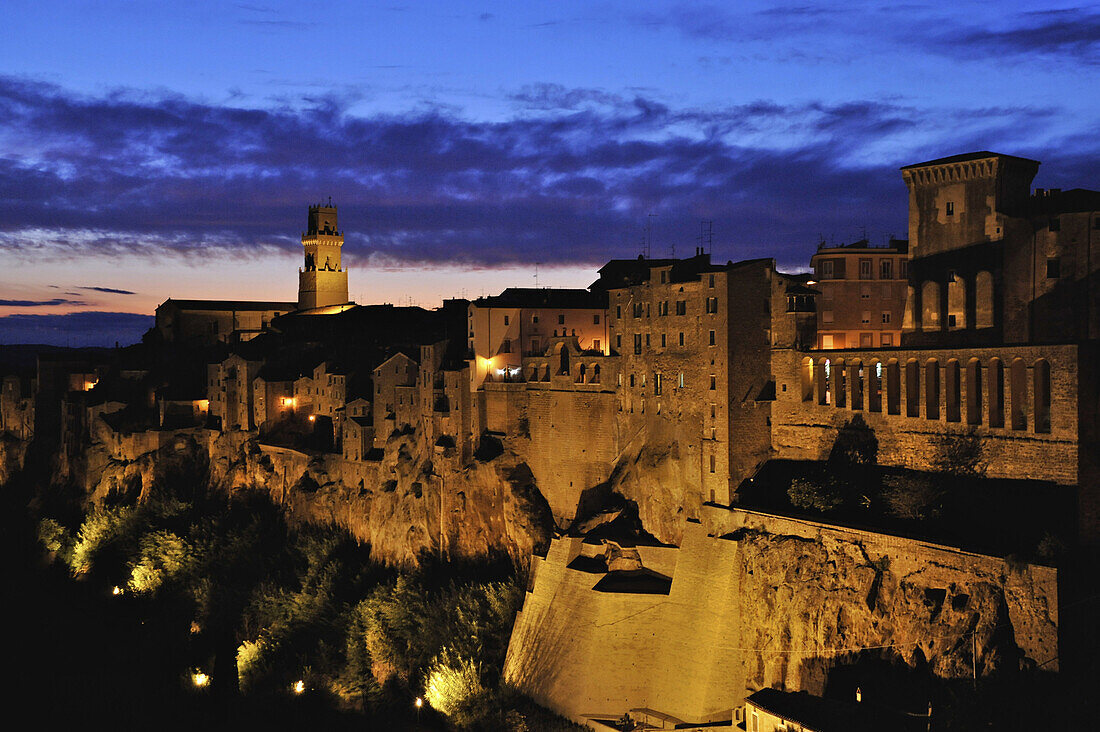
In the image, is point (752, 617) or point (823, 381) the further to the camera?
point (823, 381)

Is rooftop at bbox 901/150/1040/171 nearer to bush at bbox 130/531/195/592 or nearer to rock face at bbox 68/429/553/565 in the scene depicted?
rock face at bbox 68/429/553/565

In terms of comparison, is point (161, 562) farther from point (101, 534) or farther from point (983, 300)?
point (983, 300)

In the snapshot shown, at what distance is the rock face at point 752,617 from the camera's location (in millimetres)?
28766

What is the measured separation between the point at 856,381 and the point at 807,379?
212 cm

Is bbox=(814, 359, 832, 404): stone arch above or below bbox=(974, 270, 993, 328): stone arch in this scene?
below

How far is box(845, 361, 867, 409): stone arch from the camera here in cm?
3934

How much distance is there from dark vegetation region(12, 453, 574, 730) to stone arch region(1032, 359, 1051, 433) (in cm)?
2003

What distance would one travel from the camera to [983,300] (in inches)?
1689

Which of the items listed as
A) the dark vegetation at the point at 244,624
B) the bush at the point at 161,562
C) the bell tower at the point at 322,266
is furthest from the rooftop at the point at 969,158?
the bell tower at the point at 322,266

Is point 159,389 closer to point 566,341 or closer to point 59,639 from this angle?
point 59,639

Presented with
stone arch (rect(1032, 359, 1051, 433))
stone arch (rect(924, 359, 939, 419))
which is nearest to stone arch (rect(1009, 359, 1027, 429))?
stone arch (rect(1032, 359, 1051, 433))

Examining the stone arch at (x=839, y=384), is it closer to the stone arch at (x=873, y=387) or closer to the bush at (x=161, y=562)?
the stone arch at (x=873, y=387)

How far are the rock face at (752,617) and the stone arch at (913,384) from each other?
670 centimetres

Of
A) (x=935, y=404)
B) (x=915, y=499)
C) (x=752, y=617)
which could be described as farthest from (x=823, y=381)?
(x=752, y=617)
